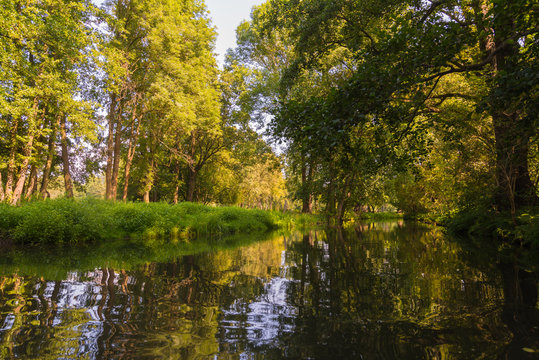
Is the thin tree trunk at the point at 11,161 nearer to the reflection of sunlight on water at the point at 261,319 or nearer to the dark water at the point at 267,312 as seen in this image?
the dark water at the point at 267,312

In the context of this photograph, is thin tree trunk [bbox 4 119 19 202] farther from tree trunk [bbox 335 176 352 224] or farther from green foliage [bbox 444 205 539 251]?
green foliage [bbox 444 205 539 251]

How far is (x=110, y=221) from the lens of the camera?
11.4 metres

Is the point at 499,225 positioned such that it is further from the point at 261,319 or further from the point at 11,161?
the point at 11,161

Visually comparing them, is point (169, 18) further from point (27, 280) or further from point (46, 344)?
point (46, 344)

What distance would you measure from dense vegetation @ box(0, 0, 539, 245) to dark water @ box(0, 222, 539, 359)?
9.30 ft

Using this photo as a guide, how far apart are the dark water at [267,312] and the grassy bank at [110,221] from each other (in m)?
3.58

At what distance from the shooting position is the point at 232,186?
39938 millimetres

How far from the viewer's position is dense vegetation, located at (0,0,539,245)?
5.51m

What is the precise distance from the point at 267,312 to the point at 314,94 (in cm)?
1634

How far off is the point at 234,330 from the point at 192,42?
926 inches

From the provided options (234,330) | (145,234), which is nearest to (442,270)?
(234,330)

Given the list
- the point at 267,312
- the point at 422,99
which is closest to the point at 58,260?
the point at 267,312

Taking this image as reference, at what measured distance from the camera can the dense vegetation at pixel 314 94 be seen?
5.51 m

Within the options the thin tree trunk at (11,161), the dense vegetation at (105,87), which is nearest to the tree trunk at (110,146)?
the dense vegetation at (105,87)
